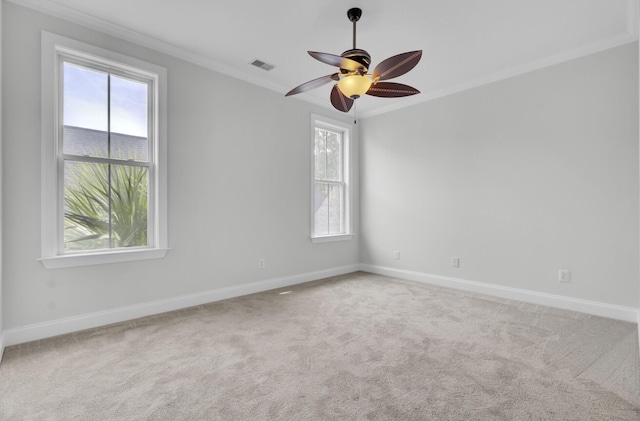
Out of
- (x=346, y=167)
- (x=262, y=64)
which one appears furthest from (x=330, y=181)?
(x=262, y=64)

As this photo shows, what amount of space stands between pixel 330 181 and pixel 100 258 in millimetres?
3248

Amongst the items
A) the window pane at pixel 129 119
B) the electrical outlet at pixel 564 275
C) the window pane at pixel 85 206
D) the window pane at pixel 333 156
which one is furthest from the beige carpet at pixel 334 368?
the window pane at pixel 333 156

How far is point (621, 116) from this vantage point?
315cm

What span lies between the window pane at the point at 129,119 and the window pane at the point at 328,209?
2509 mm

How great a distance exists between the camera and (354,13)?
271 centimetres

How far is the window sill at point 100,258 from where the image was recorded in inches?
106

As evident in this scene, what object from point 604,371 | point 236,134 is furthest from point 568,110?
point 236,134

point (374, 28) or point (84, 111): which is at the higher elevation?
point (374, 28)

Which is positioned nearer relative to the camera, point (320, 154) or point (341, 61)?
point (341, 61)

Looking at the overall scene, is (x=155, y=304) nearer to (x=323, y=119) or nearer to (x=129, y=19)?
(x=129, y=19)

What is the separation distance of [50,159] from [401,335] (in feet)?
10.7

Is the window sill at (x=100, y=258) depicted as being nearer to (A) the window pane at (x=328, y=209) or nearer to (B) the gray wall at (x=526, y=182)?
(A) the window pane at (x=328, y=209)

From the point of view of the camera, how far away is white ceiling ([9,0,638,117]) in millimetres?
2680

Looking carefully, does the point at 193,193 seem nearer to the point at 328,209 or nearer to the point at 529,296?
the point at 328,209
